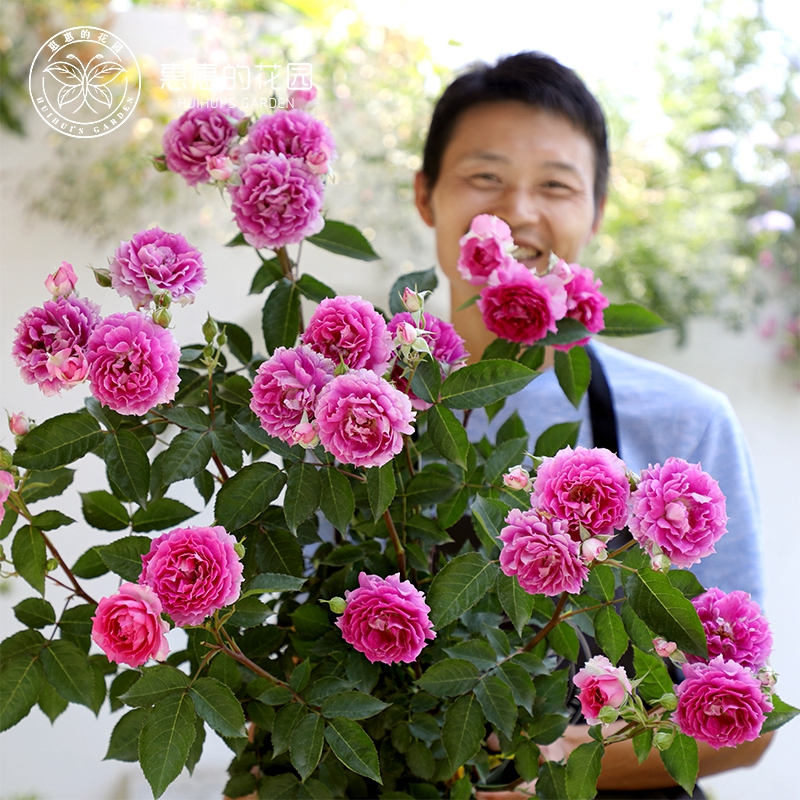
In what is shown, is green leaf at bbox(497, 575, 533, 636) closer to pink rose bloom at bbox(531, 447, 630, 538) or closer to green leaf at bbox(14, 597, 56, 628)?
pink rose bloom at bbox(531, 447, 630, 538)

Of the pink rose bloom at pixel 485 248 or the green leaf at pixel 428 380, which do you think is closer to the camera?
the green leaf at pixel 428 380

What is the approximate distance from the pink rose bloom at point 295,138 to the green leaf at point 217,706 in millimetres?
380

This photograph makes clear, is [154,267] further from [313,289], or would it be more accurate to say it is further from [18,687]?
[18,687]

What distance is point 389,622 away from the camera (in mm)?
543

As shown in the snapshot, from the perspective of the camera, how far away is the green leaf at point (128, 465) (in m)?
0.60

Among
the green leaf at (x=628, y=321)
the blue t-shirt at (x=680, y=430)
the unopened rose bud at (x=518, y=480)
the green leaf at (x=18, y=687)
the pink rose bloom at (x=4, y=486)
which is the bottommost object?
the blue t-shirt at (x=680, y=430)

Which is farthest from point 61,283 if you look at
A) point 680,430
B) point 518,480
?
point 680,430

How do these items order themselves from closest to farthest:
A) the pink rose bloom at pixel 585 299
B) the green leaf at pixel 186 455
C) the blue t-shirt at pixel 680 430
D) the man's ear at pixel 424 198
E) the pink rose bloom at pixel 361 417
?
the pink rose bloom at pixel 361 417, the green leaf at pixel 186 455, the pink rose bloom at pixel 585 299, the blue t-shirt at pixel 680 430, the man's ear at pixel 424 198

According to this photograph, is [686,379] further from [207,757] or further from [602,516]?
[207,757]

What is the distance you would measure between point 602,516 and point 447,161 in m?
0.80

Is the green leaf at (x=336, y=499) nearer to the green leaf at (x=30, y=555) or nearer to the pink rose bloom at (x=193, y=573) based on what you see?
the pink rose bloom at (x=193, y=573)

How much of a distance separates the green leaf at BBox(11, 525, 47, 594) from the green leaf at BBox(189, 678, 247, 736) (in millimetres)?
164

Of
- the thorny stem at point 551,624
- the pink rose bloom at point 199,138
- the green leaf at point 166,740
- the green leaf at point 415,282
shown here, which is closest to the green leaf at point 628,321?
the green leaf at point 415,282

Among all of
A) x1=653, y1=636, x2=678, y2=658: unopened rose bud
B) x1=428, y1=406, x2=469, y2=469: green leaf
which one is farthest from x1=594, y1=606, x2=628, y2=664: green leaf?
x1=428, y1=406, x2=469, y2=469: green leaf
